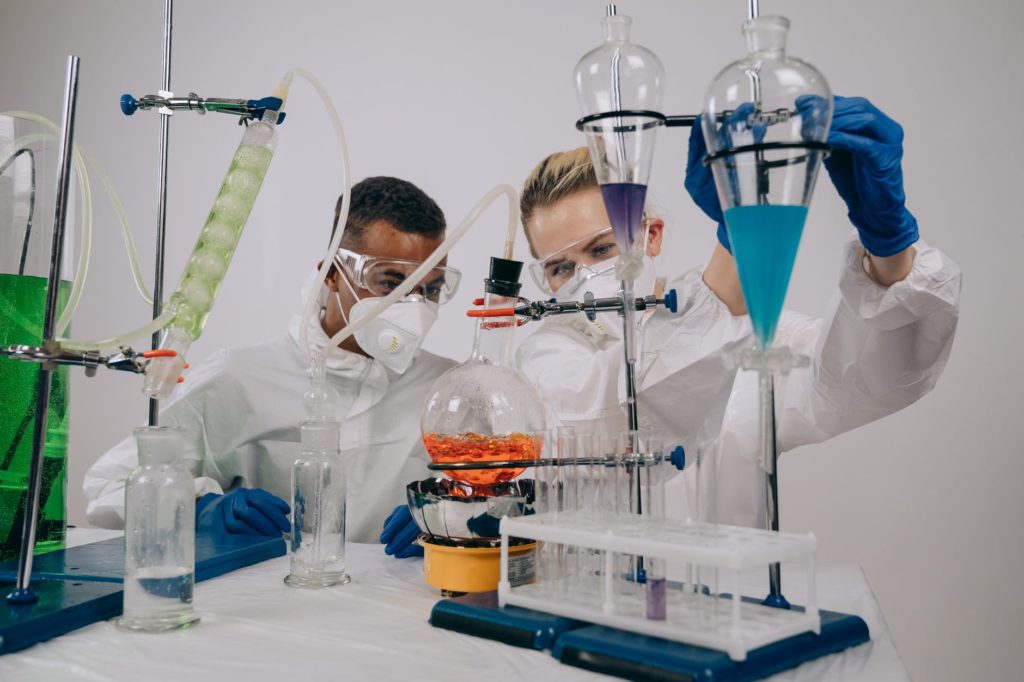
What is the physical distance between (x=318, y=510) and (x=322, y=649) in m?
0.33

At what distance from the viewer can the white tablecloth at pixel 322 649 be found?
0.93 metres

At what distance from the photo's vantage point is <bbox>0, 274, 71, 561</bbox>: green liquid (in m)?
1.45

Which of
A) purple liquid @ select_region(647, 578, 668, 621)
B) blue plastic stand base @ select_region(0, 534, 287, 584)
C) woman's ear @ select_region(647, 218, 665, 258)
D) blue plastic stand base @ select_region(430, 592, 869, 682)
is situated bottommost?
blue plastic stand base @ select_region(430, 592, 869, 682)

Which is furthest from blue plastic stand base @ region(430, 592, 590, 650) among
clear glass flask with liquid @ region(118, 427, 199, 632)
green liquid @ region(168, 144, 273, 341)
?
green liquid @ region(168, 144, 273, 341)

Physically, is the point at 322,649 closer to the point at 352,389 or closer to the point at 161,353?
the point at 161,353

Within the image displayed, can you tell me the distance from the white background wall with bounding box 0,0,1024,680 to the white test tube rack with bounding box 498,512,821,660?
1.78m

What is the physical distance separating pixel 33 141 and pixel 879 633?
1.56 m

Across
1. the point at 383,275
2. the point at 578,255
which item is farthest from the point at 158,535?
the point at 578,255

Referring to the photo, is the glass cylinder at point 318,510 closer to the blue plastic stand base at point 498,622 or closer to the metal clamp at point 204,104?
the blue plastic stand base at point 498,622

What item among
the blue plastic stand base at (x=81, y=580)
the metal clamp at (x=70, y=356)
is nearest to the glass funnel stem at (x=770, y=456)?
the metal clamp at (x=70, y=356)

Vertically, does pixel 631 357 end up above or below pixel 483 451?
above

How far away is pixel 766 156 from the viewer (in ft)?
2.86

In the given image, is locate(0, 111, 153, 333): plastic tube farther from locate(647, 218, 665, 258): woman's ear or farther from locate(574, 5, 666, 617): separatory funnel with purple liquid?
locate(647, 218, 665, 258): woman's ear

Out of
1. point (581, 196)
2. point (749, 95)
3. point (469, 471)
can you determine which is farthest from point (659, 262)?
point (749, 95)
